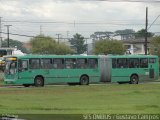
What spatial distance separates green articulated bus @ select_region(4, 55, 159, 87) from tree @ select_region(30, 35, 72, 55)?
87253 mm

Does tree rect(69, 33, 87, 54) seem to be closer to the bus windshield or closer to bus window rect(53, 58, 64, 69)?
bus window rect(53, 58, 64, 69)

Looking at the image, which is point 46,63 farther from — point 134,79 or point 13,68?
point 134,79

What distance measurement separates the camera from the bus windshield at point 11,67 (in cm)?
4366

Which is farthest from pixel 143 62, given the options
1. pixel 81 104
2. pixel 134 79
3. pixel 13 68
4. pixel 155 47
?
pixel 155 47

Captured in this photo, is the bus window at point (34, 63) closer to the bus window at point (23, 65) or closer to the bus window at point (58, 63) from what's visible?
the bus window at point (23, 65)

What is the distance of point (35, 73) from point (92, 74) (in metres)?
5.84

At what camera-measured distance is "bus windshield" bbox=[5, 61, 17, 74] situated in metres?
43.7

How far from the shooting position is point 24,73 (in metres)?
43.2

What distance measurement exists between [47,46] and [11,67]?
96.0 meters

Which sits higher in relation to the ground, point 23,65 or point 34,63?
point 34,63

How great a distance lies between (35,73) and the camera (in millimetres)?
43656

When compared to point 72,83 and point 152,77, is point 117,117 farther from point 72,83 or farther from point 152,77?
point 152,77

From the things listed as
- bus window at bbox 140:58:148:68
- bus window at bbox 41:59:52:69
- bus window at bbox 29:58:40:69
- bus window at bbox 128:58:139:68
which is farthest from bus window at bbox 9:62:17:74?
bus window at bbox 140:58:148:68

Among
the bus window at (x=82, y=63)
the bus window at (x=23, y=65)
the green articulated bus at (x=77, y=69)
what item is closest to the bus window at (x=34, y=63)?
the green articulated bus at (x=77, y=69)
